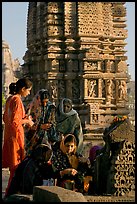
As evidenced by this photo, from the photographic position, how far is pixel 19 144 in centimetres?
624

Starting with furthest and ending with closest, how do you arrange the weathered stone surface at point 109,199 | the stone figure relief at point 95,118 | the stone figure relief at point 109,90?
the stone figure relief at point 109,90
the stone figure relief at point 95,118
the weathered stone surface at point 109,199

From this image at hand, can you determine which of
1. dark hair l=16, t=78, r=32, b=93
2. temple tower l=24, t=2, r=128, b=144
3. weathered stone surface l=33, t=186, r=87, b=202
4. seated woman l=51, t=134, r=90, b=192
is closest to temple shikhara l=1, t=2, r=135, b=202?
temple tower l=24, t=2, r=128, b=144

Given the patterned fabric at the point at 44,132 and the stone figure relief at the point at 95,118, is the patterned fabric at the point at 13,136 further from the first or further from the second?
the stone figure relief at the point at 95,118

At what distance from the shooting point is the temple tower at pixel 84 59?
13086mm

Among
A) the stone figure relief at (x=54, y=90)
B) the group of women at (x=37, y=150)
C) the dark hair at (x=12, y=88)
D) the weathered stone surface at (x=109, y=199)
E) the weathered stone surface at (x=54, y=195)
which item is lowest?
the weathered stone surface at (x=109, y=199)

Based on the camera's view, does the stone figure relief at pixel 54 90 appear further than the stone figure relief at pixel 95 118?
Yes

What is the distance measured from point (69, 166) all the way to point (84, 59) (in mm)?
6848

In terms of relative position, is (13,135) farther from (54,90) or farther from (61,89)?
(61,89)

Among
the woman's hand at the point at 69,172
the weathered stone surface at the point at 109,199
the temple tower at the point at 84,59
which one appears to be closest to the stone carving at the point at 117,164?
the weathered stone surface at the point at 109,199

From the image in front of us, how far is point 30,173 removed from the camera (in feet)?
17.8

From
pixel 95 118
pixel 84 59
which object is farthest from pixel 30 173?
pixel 84 59

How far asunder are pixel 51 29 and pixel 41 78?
1348 mm

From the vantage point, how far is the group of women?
551 centimetres

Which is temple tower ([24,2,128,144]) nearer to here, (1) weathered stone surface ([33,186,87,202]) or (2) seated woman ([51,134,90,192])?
(2) seated woman ([51,134,90,192])
